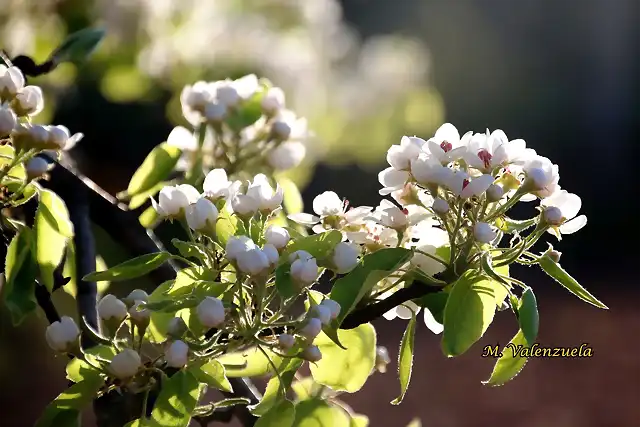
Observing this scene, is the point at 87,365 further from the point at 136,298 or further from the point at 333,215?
the point at 333,215

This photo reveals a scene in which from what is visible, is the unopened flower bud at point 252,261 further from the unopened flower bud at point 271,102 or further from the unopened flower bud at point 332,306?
the unopened flower bud at point 271,102

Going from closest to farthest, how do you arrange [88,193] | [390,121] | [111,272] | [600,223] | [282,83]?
[111,272] → [88,193] → [282,83] → [390,121] → [600,223]

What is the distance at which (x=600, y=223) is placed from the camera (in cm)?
459

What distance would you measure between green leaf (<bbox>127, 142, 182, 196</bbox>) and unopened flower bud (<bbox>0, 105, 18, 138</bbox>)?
0.15 m

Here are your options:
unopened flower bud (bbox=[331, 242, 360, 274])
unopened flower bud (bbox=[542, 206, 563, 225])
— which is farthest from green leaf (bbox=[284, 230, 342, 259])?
unopened flower bud (bbox=[542, 206, 563, 225])

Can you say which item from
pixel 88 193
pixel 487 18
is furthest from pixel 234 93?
pixel 487 18

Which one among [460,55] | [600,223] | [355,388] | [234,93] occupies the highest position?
[234,93]

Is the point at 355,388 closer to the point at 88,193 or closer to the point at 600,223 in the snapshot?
the point at 88,193

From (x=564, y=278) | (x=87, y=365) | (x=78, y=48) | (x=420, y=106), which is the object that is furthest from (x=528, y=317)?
(x=420, y=106)

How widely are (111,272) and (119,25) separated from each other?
2.50 ft

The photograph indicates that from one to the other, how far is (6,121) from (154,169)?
163 mm

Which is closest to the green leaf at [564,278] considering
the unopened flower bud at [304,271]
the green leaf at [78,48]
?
the unopened flower bud at [304,271]

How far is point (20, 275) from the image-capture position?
1.53ft

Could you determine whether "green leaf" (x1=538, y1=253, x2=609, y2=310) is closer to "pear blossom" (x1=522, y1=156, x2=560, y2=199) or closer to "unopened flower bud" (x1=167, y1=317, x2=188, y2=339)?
"pear blossom" (x1=522, y1=156, x2=560, y2=199)
